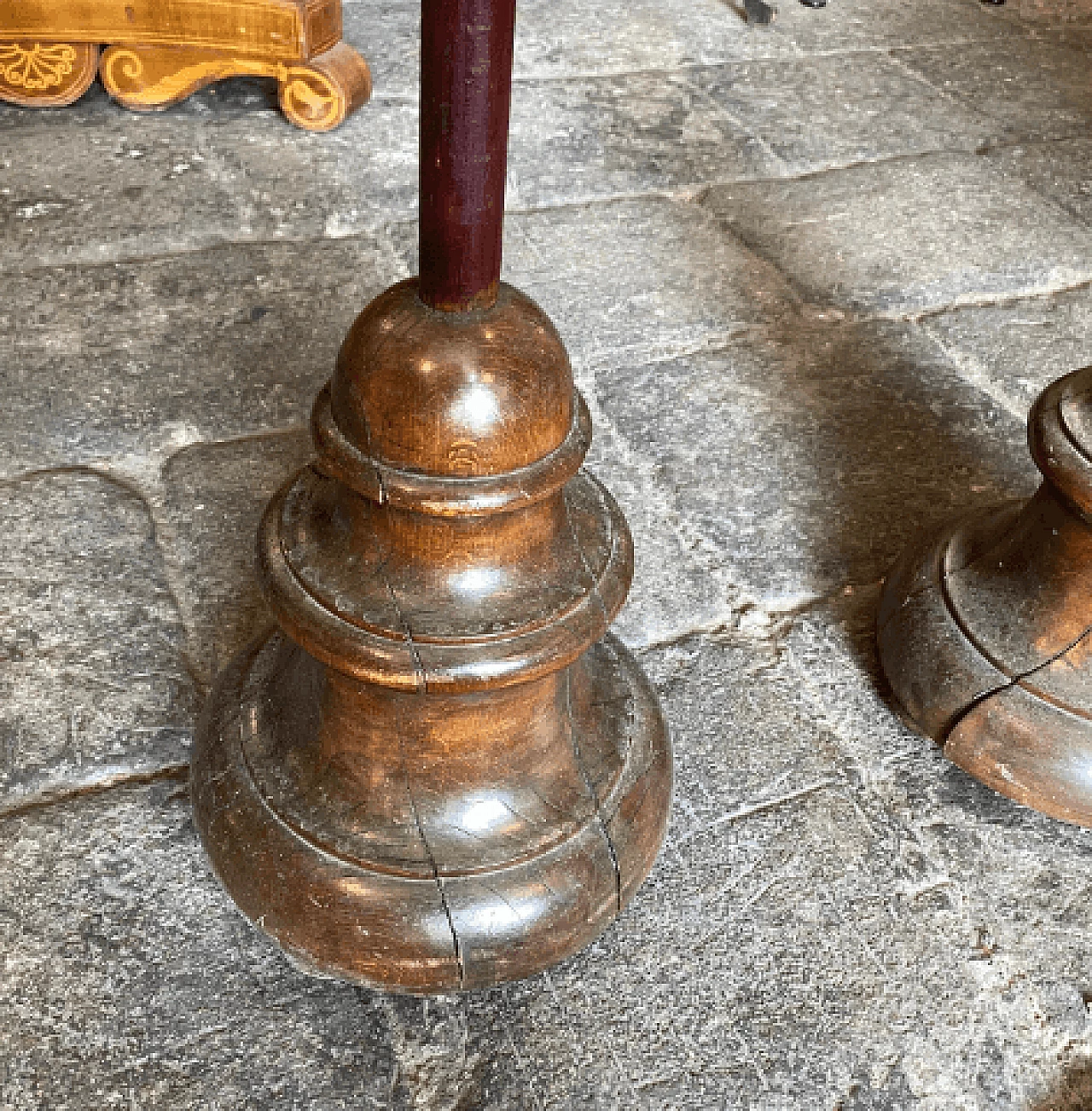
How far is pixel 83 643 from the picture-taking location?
172cm

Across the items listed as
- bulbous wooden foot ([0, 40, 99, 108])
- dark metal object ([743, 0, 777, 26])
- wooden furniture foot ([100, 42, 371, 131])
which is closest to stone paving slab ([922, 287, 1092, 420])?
wooden furniture foot ([100, 42, 371, 131])

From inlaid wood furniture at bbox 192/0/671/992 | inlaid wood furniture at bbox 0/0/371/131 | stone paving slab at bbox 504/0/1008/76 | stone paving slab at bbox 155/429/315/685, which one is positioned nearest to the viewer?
inlaid wood furniture at bbox 192/0/671/992

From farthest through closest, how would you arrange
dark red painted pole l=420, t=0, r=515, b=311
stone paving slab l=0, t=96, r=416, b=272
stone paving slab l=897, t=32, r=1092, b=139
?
1. stone paving slab l=897, t=32, r=1092, b=139
2. stone paving slab l=0, t=96, r=416, b=272
3. dark red painted pole l=420, t=0, r=515, b=311

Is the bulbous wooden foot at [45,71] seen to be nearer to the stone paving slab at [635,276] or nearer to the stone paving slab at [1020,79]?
the stone paving slab at [635,276]

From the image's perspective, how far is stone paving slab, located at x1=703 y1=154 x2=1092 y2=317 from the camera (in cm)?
266

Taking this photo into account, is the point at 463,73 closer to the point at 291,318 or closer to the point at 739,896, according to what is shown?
the point at 739,896

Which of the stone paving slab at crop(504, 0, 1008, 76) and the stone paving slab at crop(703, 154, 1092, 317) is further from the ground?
the stone paving slab at crop(504, 0, 1008, 76)

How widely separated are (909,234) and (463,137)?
6.91 feet

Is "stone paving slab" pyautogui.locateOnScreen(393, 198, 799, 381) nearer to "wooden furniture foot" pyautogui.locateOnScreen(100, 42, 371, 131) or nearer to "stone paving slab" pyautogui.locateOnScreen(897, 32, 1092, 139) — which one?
"wooden furniture foot" pyautogui.locateOnScreen(100, 42, 371, 131)

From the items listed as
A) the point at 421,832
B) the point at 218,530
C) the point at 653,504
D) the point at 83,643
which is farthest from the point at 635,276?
the point at 421,832

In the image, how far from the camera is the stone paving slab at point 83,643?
1581 millimetres

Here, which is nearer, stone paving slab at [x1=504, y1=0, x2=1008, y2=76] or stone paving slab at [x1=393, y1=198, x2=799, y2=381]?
stone paving slab at [x1=393, y1=198, x2=799, y2=381]

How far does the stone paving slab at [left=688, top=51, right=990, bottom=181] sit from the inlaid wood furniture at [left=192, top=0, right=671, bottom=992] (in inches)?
79.4

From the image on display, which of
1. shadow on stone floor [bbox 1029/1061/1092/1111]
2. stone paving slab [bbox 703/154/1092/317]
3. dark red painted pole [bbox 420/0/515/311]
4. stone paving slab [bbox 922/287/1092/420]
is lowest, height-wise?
shadow on stone floor [bbox 1029/1061/1092/1111]
